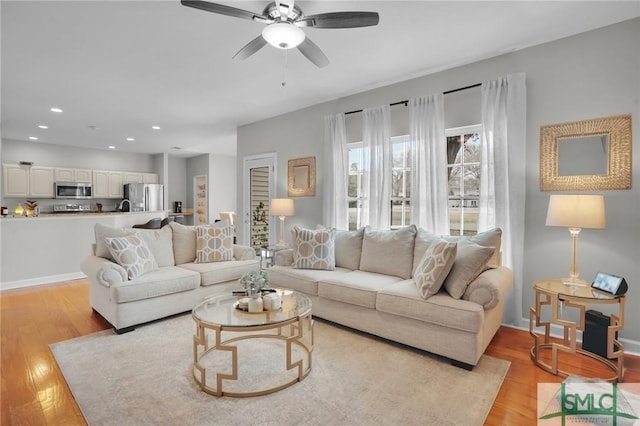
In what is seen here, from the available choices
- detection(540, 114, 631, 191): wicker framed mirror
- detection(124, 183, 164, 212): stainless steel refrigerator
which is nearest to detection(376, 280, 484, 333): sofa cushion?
detection(540, 114, 631, 191): wicker framed mirror

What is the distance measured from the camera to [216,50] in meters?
3.22

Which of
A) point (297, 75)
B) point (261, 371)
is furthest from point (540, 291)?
point (297, 75)

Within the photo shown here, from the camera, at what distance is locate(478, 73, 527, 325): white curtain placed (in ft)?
10.2

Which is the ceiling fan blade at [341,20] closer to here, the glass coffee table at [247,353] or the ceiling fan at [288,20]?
the ceiling fan at [288,20]

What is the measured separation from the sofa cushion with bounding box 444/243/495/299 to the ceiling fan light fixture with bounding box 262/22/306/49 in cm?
214

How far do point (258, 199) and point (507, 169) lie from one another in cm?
417

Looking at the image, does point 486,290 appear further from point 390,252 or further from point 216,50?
point 216,50

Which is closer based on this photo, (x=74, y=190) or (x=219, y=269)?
(x=219, y=269)

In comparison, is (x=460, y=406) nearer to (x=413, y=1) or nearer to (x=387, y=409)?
(x=387, y=409)

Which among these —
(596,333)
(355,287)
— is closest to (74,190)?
(355,287)

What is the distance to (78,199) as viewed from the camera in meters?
8.15

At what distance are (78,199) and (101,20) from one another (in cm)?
708

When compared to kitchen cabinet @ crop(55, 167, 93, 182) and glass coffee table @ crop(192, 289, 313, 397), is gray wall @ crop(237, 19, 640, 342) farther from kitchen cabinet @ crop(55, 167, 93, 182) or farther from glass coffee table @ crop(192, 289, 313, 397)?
kitchen cabinet @ crop(55, 167, 93, 182)

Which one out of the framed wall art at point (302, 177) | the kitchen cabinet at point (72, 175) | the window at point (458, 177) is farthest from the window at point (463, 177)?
the kitchen cabinet at point (72, 175)
